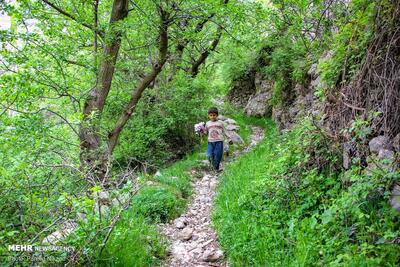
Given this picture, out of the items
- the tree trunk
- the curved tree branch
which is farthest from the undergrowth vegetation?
the curved tree branch

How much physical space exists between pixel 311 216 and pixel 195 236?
201 cm

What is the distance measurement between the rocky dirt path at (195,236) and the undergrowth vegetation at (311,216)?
0.20 metres

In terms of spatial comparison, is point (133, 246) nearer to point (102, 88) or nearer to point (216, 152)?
point (102, 88)

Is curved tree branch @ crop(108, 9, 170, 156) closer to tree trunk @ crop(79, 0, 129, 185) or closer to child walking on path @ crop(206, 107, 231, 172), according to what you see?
tree trunk @ crop(79, 0, 129, 185)

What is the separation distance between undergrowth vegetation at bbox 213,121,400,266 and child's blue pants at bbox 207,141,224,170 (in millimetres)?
3135

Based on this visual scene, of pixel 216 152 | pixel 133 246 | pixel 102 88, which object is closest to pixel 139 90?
pixel 102 88

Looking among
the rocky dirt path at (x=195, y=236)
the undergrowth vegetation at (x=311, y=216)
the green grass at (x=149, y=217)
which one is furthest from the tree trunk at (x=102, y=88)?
the undergrowth vegetation at (x=311, y=216)

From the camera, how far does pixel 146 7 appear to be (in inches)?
328

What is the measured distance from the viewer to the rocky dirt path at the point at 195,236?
4098 millimetres

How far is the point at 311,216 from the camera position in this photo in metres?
3.71

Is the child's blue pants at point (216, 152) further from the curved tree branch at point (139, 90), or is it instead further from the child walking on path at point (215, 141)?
the curved tree branch at point (139, 90)

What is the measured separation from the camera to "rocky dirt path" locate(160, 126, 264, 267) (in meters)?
4.10

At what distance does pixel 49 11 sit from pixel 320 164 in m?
7.55

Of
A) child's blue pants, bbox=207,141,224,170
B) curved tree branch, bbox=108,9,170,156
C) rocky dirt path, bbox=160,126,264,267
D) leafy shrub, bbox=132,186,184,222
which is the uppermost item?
curved tree branch, bbox=108,9,170,156
